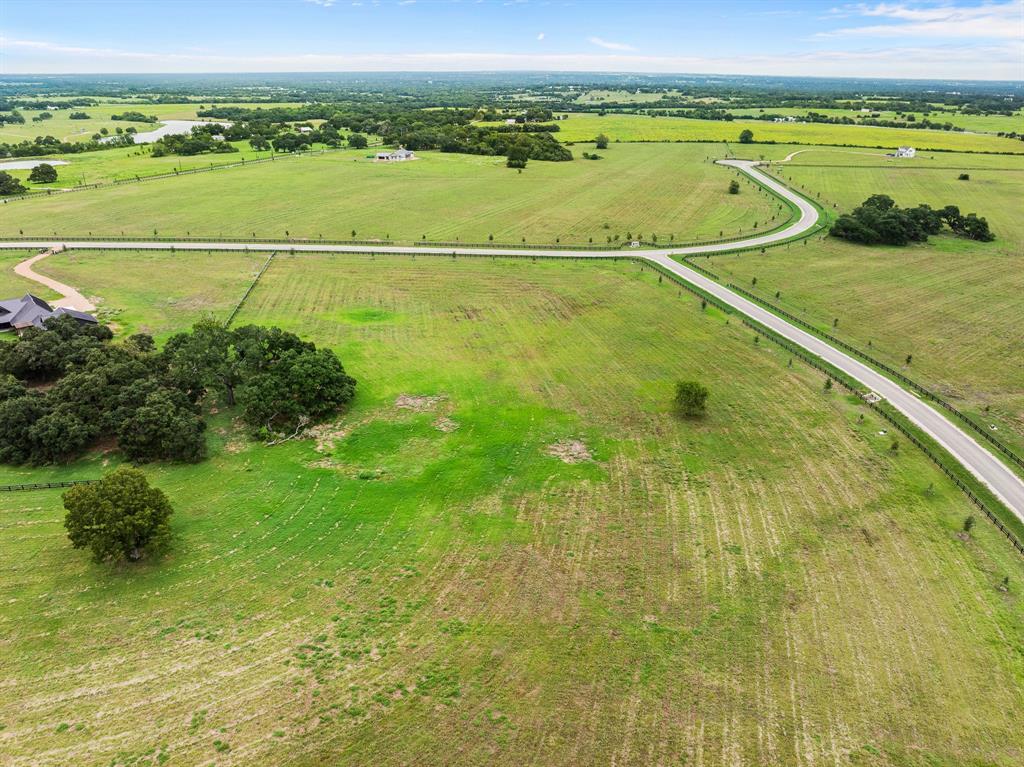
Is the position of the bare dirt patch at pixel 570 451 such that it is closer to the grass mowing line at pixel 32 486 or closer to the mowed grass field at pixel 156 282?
the grass mowing line at pixel 32 486

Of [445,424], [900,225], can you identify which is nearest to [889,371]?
[445,424]

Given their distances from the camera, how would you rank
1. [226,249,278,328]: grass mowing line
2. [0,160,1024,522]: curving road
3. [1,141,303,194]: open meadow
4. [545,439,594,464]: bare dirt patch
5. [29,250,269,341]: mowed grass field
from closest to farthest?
[0,160,1024,522]: curving road, [545,439,594,464]: bare dirt patch, [226,249,278,328]: grass mowing line, [29,250,269,341]: mowed grass field, [1,141,303,194]: open meadow

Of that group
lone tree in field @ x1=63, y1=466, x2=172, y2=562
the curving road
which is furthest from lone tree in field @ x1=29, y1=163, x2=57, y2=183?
lone tree in field @ x1=63, y1=466, x2=172, y2=562

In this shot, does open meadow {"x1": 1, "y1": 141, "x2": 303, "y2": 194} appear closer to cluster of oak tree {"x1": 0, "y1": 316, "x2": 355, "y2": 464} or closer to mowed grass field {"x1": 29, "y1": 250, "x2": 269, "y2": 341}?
mowed grass field {"x1": 29, "y1": 250, "x2": 269, "y2": 341}

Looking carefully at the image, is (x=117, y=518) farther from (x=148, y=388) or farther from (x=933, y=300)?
(x=933, y=300)

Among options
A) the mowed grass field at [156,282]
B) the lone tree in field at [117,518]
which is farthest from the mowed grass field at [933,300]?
the mowed grass field at [156,282]

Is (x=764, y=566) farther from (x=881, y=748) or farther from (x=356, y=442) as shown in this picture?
(x=356, y=442)

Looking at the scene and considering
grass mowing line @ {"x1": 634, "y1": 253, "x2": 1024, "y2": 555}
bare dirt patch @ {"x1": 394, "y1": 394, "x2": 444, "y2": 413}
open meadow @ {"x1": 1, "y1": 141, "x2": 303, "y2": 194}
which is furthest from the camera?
open meadow @ {"x1": 1, "y1": 141, "x2": 303, "y2": 194}
